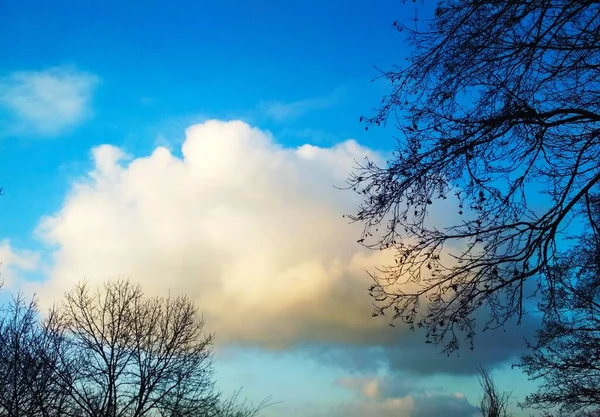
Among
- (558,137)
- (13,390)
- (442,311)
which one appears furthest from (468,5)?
(13,390)

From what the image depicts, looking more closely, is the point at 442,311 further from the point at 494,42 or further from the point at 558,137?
the point at 494,42

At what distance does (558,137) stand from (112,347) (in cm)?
→ 2081

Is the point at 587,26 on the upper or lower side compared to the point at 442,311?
upper

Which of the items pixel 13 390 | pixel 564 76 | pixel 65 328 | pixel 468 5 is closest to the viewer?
pixel 468 5

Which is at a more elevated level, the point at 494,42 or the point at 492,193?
the point at 494,42

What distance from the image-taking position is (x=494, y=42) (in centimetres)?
576

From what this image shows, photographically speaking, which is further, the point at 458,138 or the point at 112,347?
the point at 112,347

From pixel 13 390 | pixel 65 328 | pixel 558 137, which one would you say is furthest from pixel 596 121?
pixel 65 328

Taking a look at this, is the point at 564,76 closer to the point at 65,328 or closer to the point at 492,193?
the point at 492,193

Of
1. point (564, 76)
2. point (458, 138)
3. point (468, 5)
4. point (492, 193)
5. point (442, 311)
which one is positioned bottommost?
point (442, 311)

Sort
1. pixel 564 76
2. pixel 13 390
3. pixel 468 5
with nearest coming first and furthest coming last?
pixel 468 5, pixel 564 76, pixel 13 390

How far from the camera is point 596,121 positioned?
19.9 feet

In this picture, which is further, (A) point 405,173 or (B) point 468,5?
(A) point 405,173

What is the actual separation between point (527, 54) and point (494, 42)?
15.8 inches
